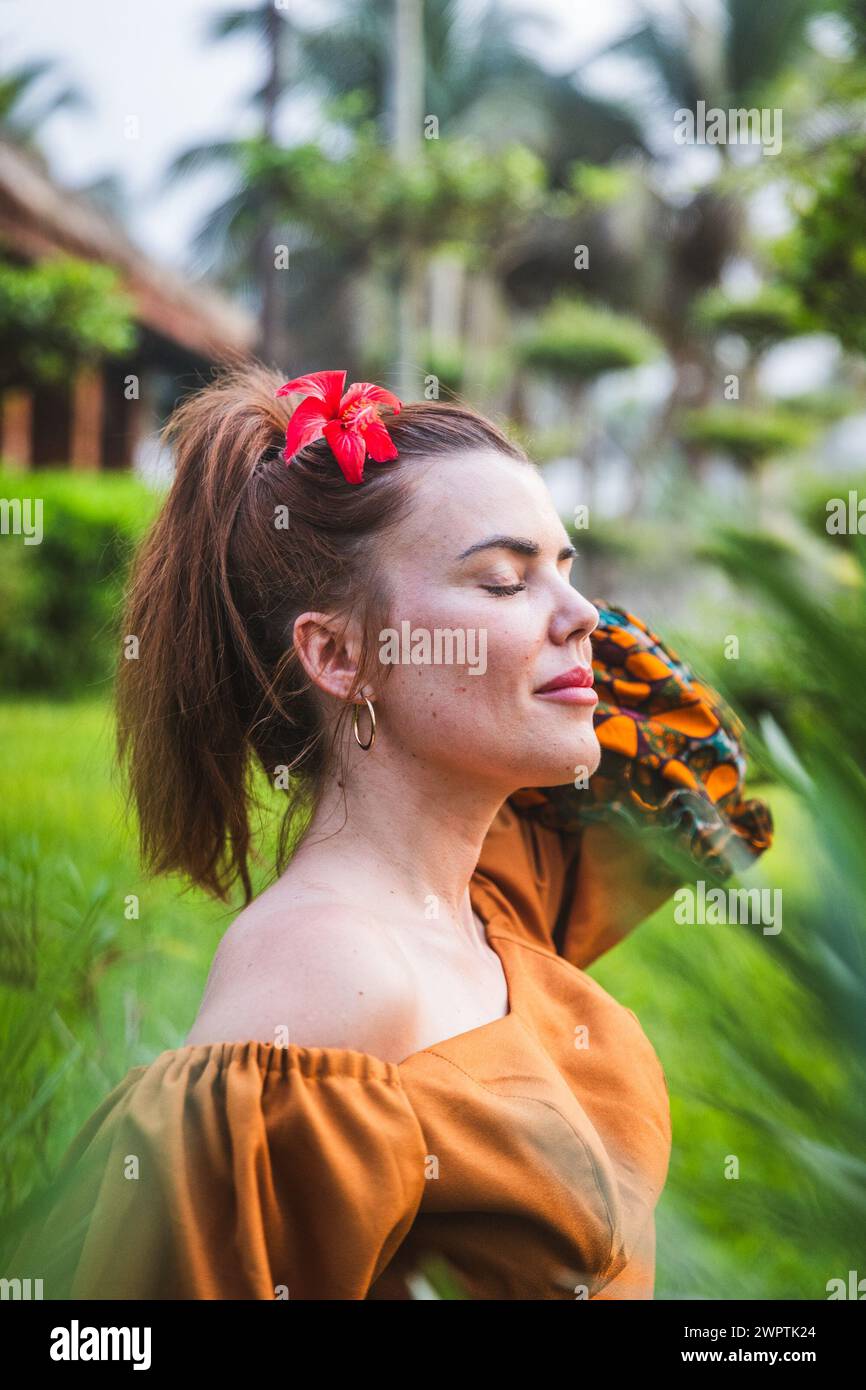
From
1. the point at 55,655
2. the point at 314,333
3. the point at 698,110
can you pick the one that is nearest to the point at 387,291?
the point at 314,333

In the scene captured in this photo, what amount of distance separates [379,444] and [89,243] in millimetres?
9287

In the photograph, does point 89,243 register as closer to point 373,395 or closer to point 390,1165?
point 373,395

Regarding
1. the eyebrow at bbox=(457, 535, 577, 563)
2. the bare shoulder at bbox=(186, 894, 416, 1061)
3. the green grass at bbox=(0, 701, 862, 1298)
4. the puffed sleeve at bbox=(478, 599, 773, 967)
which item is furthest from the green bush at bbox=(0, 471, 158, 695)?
the bare shoulder at bbox=(186, 894, 416, 1061)

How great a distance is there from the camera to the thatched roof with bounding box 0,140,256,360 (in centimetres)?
873

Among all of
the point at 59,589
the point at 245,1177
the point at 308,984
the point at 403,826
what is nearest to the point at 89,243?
the point at 59,589

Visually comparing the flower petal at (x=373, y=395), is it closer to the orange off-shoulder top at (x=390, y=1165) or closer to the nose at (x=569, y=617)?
the nose at (x=569, y=617)

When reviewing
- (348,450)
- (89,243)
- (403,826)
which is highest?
(89,243)

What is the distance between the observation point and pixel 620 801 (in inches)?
A: 53.5

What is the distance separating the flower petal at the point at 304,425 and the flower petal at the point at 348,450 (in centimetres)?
2

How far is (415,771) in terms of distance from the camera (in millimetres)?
1146

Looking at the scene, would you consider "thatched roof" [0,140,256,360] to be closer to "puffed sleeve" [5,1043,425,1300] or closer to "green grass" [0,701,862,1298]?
"green grass" [0,701,862,1298]

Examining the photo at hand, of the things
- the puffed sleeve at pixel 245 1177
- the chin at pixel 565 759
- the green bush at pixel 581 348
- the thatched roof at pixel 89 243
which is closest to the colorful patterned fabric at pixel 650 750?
the chin at pixel 565 759
